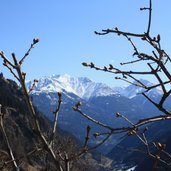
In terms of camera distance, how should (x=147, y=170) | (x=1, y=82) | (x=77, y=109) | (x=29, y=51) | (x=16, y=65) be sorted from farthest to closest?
(x=1, y=82) → (x=147, y=170) → (x=77, y=109) → (x=29, y=51) → (x=16, y=65)

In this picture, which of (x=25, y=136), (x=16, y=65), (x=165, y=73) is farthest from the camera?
(x=25, y=136)

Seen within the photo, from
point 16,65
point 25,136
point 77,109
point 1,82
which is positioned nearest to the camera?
point 16,65

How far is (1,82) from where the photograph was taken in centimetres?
18412

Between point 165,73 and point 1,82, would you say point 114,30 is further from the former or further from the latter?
point 1,82

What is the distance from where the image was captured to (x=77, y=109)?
3609 millimetres

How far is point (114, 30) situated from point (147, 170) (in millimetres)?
173446

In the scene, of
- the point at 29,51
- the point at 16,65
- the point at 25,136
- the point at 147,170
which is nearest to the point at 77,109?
the point at 29,51

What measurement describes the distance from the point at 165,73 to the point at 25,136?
155 meters

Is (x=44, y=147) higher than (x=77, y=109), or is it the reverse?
Result: (x=77, y=109)

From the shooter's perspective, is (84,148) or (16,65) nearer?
(16,65)

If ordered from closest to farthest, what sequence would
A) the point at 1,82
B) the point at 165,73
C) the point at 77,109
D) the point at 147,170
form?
1. the point at 165,73
2. the point at 77,109
3. the point at 147,170
4. the point at 1,82

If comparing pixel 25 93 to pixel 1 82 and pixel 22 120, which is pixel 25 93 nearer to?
pixel 22 120

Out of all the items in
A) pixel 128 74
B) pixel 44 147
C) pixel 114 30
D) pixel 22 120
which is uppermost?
pixel 22 120

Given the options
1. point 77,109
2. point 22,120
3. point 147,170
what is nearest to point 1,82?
point 22,120
